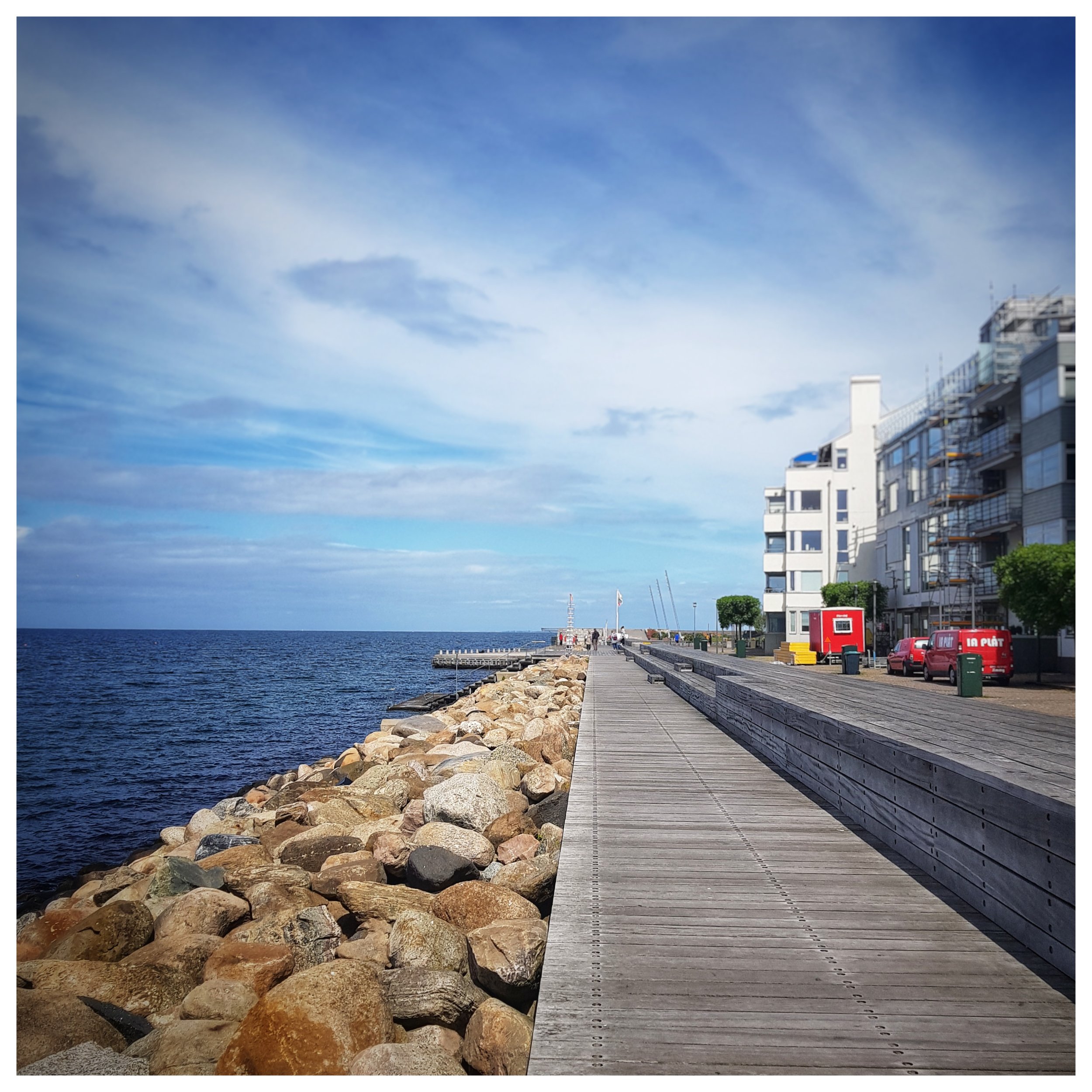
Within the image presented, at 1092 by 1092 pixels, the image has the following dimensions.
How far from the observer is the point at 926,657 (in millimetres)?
27469

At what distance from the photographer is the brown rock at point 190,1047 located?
186 inches

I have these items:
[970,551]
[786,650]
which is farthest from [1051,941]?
[970,551]

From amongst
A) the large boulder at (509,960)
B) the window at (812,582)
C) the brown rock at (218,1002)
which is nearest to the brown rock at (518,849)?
the large boulder at (509,960)

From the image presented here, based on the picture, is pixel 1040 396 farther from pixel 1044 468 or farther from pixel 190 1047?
pixel 190 1047

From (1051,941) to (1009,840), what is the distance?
1.76 feet

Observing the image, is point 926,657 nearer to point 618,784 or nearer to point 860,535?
point 618,784

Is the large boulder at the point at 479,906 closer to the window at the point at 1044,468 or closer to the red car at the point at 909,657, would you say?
the red car at the point at 909,657

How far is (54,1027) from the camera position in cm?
531

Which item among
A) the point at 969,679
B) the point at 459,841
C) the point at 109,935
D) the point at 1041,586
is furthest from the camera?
the point at 1041,586

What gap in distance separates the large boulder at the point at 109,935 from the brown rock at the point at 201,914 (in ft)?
0.43

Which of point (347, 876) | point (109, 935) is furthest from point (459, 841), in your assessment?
point (109, 935)

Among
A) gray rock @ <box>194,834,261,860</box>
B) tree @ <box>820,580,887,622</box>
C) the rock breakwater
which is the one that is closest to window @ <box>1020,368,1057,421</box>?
tree @ <box>820,580,887,622</box>

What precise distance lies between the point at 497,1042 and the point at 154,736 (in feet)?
98.4

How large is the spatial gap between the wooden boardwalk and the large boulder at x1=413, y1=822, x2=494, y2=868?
5.05 feet
